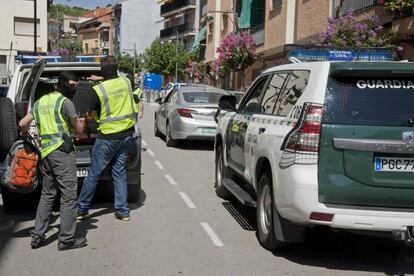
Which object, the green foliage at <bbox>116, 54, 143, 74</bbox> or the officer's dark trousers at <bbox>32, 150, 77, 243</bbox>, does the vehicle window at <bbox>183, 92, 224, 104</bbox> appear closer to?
the officer's dark trousers at <bbox>32, 150, 77, 243</bbox>

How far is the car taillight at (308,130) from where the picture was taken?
17.8ft

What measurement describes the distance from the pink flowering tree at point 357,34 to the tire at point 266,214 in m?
10.2

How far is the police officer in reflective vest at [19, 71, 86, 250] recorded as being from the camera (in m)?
6.18

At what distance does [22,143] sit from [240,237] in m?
2.62

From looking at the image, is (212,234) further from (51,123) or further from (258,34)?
(258,34)

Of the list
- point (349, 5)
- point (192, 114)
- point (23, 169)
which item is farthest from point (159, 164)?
point (349, 5)

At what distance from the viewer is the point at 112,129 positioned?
7.30 meters

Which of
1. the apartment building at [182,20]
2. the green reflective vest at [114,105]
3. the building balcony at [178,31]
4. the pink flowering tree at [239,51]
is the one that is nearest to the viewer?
Answer: the green reflective vest at [114,105]

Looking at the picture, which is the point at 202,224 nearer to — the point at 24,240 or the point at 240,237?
the point at 240,237

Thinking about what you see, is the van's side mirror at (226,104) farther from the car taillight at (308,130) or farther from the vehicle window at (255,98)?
the car taillight at (308,130)

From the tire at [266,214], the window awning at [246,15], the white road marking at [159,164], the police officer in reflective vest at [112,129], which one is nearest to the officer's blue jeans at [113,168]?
the police officer in reflective vest at [112,129]

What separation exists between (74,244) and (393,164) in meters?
3.29

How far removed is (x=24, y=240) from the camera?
6.69m

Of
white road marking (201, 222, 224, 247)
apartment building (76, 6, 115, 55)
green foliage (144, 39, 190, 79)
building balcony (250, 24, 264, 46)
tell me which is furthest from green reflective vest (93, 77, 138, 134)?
apartment building (76, 6, 115, 55)
